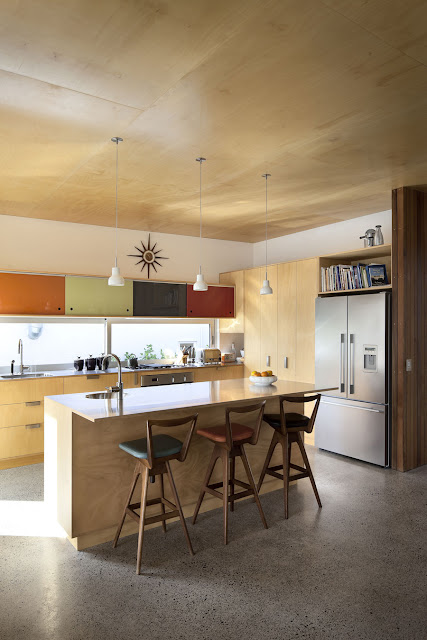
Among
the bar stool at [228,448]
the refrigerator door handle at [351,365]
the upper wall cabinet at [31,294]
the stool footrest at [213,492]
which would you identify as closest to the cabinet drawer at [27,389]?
the upper wall cabinet at [31,294]

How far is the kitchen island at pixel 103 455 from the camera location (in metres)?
3.01

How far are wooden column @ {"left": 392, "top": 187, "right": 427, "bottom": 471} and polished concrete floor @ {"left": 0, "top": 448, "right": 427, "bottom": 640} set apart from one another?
111 centimetres

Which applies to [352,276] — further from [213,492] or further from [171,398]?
[213,492]

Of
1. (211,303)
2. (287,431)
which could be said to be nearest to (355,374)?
(287,431)

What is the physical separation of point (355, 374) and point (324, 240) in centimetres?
214

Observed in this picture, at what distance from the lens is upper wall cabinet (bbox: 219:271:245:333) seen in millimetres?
6867

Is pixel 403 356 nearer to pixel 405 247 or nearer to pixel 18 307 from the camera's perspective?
pixel 405 247

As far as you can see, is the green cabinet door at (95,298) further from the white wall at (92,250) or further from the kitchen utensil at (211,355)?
the kitchen utensil at (211,355)

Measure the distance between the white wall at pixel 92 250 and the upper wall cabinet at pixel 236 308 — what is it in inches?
10.6

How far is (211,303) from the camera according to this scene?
6.77 metres

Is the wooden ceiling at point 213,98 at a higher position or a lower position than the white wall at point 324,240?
higher

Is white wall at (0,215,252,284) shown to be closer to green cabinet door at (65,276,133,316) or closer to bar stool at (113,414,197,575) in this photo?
green cabinet door at (65,276,133,316)

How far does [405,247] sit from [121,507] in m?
3.68

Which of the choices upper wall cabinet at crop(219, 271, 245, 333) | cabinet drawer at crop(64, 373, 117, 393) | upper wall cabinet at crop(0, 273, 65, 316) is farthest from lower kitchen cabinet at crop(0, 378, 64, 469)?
upper wall cabinet at crop(219, 271, 245, 333)
